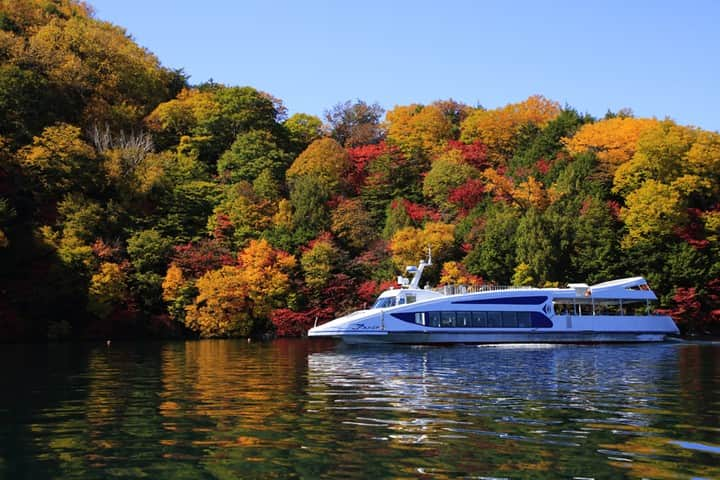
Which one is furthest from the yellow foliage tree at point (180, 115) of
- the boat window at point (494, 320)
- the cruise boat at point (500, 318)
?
the boat window at point (494, 320)

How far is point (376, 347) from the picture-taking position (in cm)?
4666

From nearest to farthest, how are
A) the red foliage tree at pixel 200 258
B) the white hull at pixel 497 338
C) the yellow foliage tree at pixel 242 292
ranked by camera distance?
1. the white hull at pixel 497 338
2. the yellow foliage tree at pixel 242 292
3. the red foliage tree at pixel 200 258

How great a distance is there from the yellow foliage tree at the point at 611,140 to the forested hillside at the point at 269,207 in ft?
0.85

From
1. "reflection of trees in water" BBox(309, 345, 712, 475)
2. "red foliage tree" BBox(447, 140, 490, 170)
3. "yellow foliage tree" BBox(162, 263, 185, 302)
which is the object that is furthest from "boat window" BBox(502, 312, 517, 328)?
"red foliage tree" BBox(447, 140, 490, 170)

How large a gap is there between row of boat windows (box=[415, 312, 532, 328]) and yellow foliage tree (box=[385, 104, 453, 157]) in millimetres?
41620

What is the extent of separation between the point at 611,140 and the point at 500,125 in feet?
59.0

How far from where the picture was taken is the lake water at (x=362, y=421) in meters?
12.8

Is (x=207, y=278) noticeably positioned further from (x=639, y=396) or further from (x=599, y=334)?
(x=639, y=396)

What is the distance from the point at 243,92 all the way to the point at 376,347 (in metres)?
52.4

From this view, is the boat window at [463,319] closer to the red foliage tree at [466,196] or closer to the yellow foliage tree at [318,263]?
the yellow foliage tree at [318,263]

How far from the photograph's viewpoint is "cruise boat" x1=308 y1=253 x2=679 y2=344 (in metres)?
46.9

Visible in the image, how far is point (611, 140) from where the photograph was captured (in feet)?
244

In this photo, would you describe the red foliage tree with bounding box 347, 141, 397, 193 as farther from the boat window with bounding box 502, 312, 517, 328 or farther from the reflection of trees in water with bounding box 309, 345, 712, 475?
the reflection of trees in water with bounding box 309, 345, 712, 475

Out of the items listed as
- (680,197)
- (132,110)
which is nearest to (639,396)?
(680,197)
